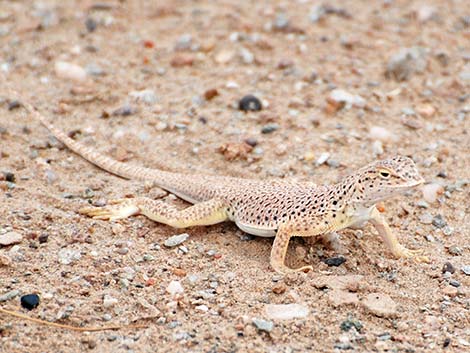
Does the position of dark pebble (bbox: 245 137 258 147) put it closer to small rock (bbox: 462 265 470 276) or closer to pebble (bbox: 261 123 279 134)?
pebble (bbox: 261 123 279 134)

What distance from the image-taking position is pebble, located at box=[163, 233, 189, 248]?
608 centimetres

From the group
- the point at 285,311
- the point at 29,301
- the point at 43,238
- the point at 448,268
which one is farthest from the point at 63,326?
the point at 448,268

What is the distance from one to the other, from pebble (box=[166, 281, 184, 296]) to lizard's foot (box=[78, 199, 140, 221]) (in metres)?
1.13

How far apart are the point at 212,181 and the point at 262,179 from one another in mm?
708

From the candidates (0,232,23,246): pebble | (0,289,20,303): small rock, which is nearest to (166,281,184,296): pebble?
(0,289,20,303): small rock

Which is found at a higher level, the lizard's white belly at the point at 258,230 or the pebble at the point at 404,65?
the pebble at the point at 404,65

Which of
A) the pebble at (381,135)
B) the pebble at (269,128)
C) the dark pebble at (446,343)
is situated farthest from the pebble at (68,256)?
the pebble at (381,135)

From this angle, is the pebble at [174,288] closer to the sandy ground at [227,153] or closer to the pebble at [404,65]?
the sandy ground at [227,153]

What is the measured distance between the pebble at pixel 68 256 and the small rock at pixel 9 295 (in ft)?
1.68

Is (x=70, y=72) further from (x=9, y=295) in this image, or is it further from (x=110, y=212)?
(x=9, y=295)

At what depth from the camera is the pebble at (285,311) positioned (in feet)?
17.0

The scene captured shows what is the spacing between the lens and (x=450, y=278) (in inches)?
229

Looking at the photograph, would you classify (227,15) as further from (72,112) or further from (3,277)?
(3,277)

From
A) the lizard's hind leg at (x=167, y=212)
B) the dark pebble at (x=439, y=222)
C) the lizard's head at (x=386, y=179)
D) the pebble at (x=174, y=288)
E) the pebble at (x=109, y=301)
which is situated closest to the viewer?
the pebble at (x=109, y=301)
